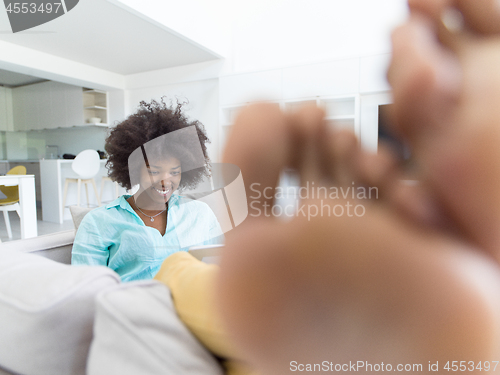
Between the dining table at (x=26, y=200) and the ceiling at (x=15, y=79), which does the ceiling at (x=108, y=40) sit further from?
the ceiling at (x=15, y=79)

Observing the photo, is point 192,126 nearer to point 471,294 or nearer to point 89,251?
point 89,251

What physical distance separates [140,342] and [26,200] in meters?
2.79

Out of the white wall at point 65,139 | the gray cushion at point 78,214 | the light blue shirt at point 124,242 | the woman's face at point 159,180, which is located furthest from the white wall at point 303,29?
the white wall at point 65,139

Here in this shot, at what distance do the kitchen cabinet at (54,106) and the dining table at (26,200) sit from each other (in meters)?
2.79

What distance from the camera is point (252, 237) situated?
0.81 feet

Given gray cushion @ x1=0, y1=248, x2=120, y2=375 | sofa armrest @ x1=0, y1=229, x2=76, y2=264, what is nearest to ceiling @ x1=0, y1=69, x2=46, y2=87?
sofa armrest @ x1=0, y1=229, x2=76, y2=264

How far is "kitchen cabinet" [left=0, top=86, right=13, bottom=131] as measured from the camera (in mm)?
6426

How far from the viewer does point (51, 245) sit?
1099 millimetres

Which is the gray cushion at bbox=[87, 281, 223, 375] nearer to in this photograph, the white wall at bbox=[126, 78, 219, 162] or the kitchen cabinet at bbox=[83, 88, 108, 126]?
the white wall at bbox=[126, 78, 219, 162]

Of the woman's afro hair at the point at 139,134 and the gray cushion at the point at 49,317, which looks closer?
the gray cushion at the point at 49,317

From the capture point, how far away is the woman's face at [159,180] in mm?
1017

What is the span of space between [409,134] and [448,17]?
0.27ft

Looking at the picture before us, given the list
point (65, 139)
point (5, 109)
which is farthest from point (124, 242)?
point (5, 109)

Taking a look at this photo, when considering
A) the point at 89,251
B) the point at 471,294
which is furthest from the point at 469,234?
the point at 89,251
